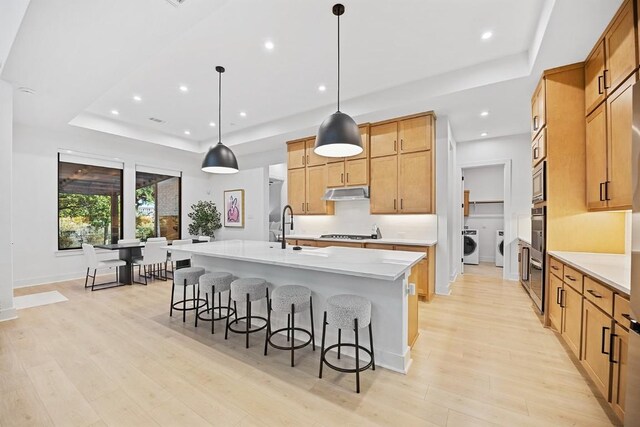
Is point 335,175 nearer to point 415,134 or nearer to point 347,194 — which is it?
point 347,194

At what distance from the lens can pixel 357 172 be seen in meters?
4.86

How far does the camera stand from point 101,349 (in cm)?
260

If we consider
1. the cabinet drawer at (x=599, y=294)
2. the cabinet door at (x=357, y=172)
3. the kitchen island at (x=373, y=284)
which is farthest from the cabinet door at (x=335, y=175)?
the cabinet drawer at (x=599, y=294)

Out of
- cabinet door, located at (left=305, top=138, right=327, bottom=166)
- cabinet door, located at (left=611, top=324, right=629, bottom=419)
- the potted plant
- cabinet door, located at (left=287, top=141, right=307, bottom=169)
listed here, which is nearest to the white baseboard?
the potted plant

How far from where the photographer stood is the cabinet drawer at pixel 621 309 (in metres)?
1.54

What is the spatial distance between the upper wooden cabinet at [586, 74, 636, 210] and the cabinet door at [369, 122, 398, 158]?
7.56 feet

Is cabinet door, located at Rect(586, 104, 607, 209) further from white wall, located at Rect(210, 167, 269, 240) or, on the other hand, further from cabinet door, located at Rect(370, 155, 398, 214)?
white wall, located at Rect(210, 167, 269, 240)

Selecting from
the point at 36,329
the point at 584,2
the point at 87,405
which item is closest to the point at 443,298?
the point at 584,2

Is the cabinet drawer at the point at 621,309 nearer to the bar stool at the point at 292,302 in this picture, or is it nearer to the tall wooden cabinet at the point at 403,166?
the bar stool at the point at 292,302

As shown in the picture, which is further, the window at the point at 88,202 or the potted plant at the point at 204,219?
the potted plant at the point at 204,219

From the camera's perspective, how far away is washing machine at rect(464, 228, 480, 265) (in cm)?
687

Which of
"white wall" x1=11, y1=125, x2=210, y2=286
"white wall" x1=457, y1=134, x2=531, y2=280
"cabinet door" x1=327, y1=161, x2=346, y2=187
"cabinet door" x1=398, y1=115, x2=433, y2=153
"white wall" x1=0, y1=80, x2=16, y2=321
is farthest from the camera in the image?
"white wall" x1=457, y1=134, x2=531, y2=280

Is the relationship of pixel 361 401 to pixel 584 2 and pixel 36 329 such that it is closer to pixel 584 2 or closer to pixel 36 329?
pixel 584 2

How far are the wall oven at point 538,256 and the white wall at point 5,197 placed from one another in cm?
641
